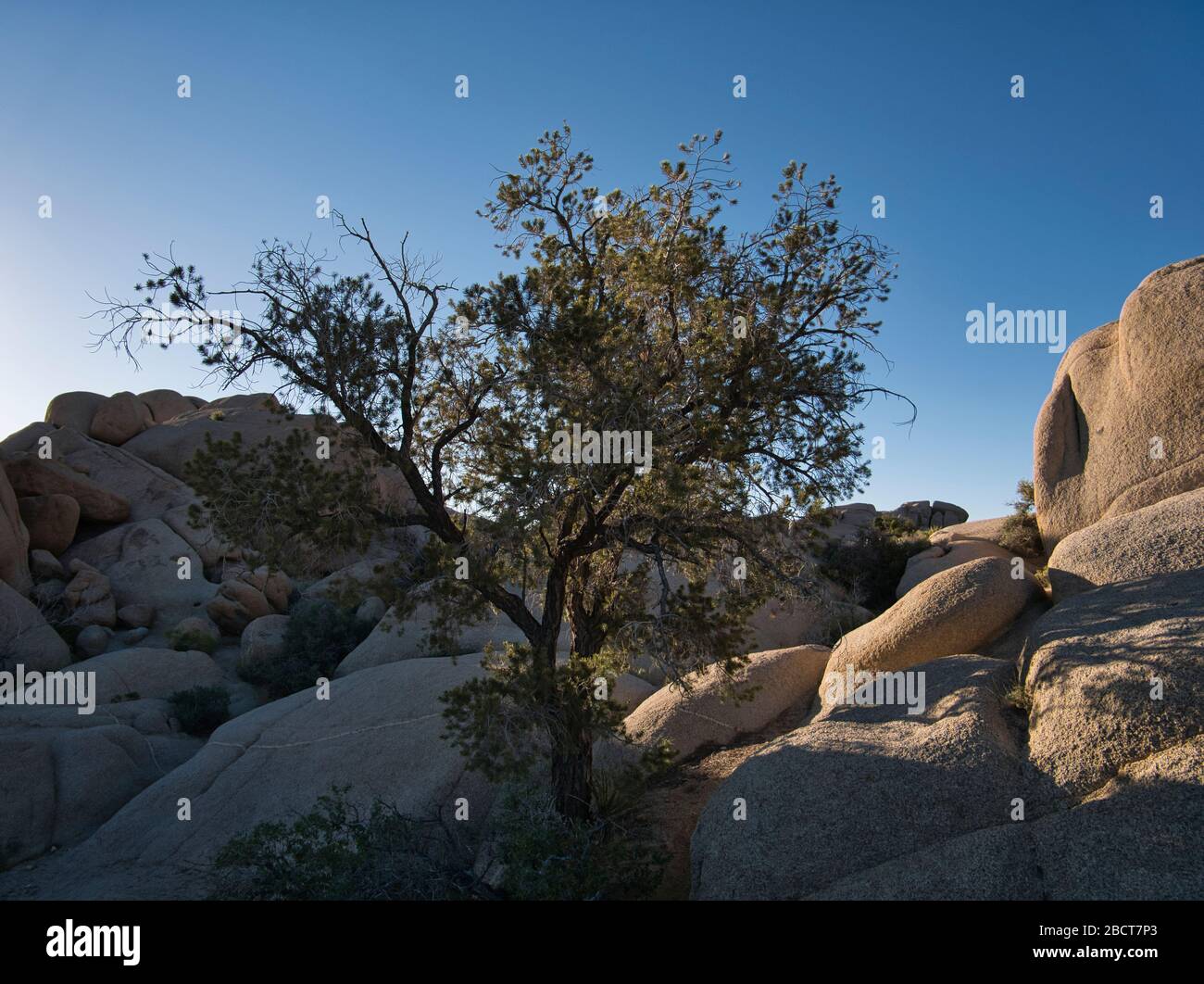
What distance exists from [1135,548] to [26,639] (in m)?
26.7

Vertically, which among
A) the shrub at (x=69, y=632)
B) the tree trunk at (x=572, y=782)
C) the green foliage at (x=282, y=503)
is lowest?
the tree trunk at (x=572, y=782)

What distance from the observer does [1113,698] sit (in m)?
7.78

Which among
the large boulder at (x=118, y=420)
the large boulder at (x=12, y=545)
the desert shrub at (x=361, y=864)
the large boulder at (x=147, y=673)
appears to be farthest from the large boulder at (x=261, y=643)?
the large boulder at (x=118, y=420)

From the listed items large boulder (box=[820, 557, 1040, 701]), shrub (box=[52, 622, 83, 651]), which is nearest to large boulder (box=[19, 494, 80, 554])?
shrub (box=[52, 622, 83, 651])

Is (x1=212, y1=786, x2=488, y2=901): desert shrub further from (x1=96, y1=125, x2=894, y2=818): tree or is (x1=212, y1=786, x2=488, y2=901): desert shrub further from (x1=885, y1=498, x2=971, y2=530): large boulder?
(x1=885, y1=498, x2=971, y2=530): large boulder

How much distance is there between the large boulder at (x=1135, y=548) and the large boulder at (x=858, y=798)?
3436 mm

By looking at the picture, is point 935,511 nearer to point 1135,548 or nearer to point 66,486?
point 1135,548

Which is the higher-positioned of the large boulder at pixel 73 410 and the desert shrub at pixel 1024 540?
the large boulder at pixel 73 410

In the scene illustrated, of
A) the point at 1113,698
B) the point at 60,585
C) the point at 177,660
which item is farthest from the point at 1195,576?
the point at 60,585

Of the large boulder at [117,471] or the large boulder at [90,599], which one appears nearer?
the large boulder at [90,599]

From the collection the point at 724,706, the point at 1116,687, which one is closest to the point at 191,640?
the point at 724,706

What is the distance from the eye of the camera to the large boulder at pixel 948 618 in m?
12.3

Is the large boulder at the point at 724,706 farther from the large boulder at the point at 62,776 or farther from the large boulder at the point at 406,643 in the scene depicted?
the large boulder at the point at 62,776
